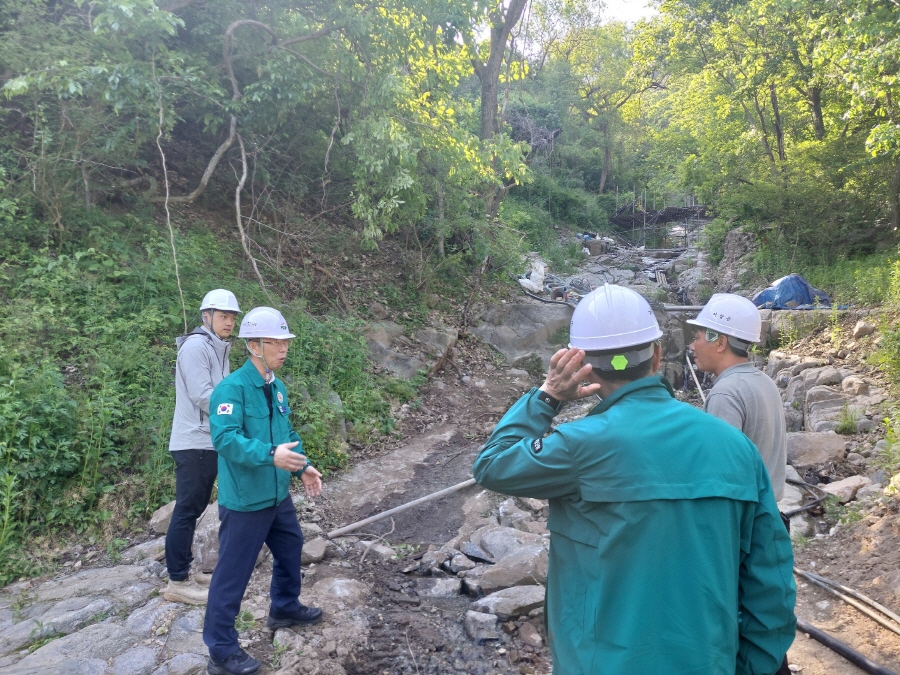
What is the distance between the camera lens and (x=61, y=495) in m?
4.98

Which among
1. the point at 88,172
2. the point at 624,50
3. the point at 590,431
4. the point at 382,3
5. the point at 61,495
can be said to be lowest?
the point at 61,495

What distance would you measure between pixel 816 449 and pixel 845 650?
11.8 feet

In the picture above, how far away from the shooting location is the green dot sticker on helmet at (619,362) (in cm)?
160

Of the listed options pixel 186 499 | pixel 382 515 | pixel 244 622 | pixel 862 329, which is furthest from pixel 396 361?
pixel 862 329

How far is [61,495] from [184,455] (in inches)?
78.6

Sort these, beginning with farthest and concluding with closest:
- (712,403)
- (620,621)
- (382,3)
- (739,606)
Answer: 1. (382,3)
2. (712,403)
3. (739,606)
4. (620,621)

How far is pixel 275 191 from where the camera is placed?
10.7 m

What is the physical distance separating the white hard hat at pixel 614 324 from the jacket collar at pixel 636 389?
10 centimetres

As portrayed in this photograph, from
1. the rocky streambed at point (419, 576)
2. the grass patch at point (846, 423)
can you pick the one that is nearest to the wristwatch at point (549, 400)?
the rocky streambed at point (419, 576)

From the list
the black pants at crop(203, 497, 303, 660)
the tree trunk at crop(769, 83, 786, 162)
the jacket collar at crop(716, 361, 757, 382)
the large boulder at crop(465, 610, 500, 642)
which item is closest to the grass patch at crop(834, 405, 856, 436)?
the jacket collar at crop(716, 361, 757, 382)

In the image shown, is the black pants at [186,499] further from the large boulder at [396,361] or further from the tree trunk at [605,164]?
the tree trunk at [605,164]

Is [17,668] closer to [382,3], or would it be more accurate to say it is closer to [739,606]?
[739,606]

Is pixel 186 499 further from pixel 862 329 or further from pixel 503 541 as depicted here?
pixel 862 329

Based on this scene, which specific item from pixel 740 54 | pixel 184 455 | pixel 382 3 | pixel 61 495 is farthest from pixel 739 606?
pixel 740 54
